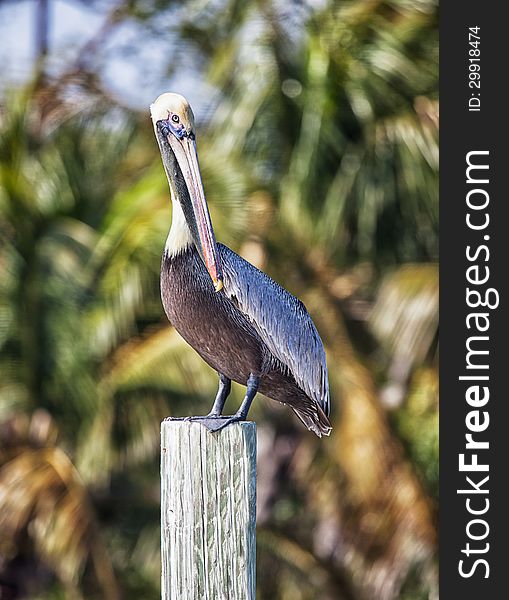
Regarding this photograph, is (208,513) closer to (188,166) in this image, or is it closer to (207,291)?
(207,291)

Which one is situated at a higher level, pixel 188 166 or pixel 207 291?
pixel 188 166

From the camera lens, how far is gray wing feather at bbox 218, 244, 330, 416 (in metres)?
3.93

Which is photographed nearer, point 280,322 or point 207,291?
point 207,291

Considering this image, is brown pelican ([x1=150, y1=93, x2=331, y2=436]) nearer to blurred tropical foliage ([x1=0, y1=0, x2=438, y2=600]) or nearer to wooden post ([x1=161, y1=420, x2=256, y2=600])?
wooden post ([x1=161, y1=420, x2=256, y2=600])

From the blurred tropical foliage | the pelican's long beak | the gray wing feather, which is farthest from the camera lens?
the blurred tropical foliage

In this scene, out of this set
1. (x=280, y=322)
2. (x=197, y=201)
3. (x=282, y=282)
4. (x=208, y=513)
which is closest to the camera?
(x=208, y=513)

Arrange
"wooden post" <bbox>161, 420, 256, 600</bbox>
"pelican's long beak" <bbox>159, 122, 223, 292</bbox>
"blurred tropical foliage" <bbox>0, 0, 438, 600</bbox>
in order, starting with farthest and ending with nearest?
"blurred tropical foliage" <bbox>0, 0, 438, 600</bbox> < "pelican's long beak" <bbox>159, 122, 223, 292</bbox> < "wooden post" <bbox>161, 420, 256, 600</bbox>

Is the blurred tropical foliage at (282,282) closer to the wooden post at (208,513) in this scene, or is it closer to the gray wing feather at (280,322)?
the gray wing feather at (280,322)

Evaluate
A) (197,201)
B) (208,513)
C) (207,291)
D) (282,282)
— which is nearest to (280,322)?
(207,291)

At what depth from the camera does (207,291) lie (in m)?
3.79

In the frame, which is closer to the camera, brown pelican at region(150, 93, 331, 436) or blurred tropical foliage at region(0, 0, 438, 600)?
brown pelican at region(150, 93, 331, 436)

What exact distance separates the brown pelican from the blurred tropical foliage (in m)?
4.45

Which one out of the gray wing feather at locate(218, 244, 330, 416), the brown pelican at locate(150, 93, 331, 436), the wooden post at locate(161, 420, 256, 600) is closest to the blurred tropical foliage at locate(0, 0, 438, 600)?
the gray wing feather at locate(218, 244, 330, 416)

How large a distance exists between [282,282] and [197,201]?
5.07m
